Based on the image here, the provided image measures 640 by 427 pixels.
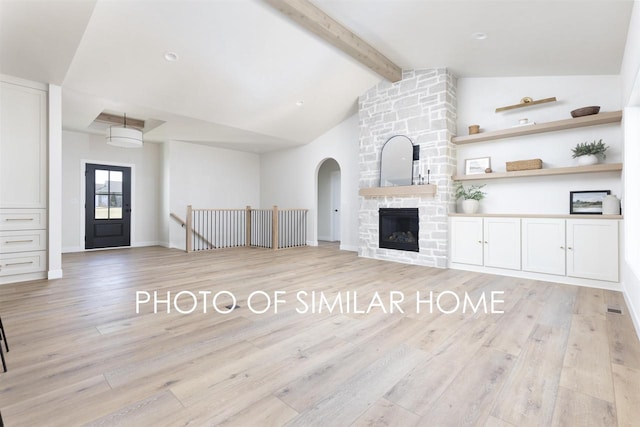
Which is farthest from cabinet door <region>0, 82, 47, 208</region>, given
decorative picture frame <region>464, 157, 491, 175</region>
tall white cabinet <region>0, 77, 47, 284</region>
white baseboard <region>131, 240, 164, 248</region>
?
decorative picture frame <region>464, 157, 491, 175</region>

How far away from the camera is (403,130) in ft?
17.6

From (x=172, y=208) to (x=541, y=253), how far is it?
23.9ft

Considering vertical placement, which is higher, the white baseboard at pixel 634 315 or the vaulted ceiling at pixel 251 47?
the vaulted ceiling at pixel 251 47

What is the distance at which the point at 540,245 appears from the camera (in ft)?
13.1

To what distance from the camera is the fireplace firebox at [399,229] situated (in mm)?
5234

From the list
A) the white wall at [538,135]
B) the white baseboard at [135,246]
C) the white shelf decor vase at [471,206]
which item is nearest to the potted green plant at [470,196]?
the white shelf decor vase at [471,206]

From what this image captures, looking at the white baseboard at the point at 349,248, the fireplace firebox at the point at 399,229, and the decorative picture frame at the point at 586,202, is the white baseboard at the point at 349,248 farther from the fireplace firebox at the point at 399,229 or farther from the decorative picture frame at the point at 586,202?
the decorative picture frame at the point at 586,202

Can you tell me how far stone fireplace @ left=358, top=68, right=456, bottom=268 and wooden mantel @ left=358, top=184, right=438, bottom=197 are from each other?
0.14ft

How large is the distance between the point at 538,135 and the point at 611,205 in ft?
4.34

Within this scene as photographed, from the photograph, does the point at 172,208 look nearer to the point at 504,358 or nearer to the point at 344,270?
the point at 344,270

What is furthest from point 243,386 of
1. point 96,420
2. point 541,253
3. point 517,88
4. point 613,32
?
point 517,88

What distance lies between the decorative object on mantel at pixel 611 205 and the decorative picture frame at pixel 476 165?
59.1 inches

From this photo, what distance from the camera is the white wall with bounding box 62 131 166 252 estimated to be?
6.49 m

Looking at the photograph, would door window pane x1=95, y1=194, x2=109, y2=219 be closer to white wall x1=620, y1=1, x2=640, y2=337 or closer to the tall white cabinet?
the tall white cabinet
